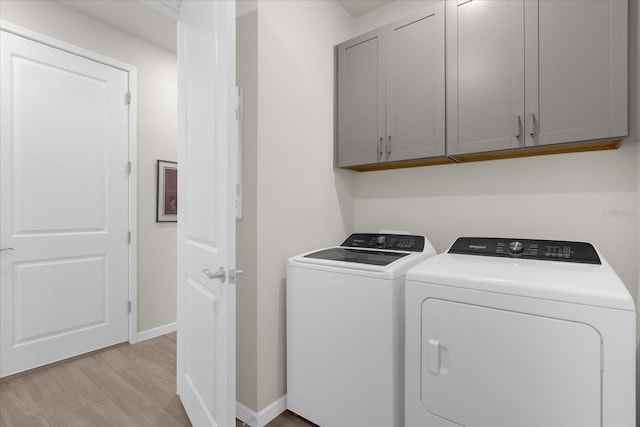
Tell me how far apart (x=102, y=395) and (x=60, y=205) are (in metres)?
1.38

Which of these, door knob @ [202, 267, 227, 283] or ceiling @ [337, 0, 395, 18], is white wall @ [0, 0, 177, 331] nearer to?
ceiling @ [337, 0, 395, 18]

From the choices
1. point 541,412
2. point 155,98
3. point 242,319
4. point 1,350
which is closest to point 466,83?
point 541,412

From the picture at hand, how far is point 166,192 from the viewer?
9.75ft

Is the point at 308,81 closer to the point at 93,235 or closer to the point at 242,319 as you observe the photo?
the point at 242,319

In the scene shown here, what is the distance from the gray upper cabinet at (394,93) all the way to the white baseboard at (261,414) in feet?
4.94

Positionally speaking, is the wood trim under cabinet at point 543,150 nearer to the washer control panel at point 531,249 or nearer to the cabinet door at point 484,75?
the cabinet door at point 484,75

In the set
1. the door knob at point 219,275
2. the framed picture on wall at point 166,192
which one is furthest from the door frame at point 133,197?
the door knob at point 219,275

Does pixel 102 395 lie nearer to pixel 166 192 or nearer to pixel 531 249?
pixel 166 192

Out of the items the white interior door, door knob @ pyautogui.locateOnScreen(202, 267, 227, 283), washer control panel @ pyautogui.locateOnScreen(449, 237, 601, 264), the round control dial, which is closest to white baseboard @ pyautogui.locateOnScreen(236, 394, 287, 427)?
the white interior door

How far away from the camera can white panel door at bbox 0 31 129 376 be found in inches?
85.4

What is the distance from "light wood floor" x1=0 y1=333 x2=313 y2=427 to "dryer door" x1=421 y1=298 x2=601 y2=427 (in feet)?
3.01

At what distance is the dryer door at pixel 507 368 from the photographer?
101 cm

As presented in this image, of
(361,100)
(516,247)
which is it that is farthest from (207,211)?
(516,247)

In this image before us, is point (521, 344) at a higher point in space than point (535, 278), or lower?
lower
